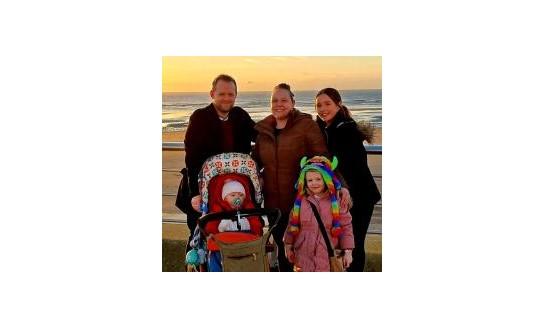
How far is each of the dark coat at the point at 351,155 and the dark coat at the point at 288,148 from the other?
3.5 inches

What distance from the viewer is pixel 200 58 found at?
584cm

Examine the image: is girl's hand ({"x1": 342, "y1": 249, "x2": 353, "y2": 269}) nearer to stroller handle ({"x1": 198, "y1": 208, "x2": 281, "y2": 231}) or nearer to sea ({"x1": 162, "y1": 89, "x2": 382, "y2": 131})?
stroller handle ({"x1": 198, "y1": 208, "x2": 281, "y2": 231})

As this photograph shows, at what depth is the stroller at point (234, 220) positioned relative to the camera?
5773mm

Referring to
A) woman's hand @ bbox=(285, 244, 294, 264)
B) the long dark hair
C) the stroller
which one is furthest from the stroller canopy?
the long dark hair

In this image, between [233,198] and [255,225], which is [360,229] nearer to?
[255,225]

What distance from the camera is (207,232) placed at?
584 centimetres

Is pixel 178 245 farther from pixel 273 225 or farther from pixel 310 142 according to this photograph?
pixel 310 142

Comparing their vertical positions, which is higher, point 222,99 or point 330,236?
point 222,99

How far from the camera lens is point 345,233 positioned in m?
5.86

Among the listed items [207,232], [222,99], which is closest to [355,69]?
[222,99]

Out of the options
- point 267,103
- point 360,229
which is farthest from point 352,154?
point 267,103

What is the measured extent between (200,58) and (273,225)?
1.37 m

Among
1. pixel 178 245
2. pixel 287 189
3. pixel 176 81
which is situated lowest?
pixel 178 245

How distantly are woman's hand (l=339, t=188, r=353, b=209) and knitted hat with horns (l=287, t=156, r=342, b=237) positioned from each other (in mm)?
46
